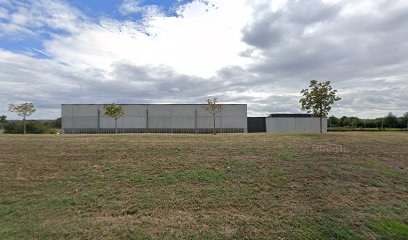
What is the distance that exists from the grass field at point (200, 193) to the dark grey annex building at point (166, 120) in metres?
37.6

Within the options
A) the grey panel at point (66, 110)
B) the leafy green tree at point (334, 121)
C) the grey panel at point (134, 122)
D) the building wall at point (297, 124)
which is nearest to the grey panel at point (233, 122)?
the building wall at point (297, 124)

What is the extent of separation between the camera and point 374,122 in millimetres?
67000

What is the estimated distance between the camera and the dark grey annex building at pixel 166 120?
164 ft

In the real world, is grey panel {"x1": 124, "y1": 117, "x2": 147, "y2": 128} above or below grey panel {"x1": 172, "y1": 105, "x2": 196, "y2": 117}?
below

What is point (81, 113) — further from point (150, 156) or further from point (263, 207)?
point (263, 207)

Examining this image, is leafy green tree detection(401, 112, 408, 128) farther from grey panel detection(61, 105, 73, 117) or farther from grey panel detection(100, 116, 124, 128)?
grey panel detection(61, 105, 73, 117)

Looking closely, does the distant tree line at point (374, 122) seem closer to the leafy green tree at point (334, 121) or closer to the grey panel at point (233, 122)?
the leafy green tree at point (334, 121)

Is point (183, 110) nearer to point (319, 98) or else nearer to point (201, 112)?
point (201, 112)

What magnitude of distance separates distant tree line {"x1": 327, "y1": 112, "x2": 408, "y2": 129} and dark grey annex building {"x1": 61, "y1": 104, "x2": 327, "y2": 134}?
2645 centimetres

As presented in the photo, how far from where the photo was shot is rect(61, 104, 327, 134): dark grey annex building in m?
49.9

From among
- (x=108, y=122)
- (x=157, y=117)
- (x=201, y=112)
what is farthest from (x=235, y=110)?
(x=108, y=122)

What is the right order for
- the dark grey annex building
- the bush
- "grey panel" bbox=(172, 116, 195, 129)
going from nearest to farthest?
the bush
the dark grey annex building
"grey panel" bbox=(172, 116, 195, 129)

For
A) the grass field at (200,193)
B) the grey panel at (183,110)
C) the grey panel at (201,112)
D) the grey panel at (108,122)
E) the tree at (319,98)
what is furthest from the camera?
the grey panel at (183,110)

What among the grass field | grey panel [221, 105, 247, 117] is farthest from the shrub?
the grass field
